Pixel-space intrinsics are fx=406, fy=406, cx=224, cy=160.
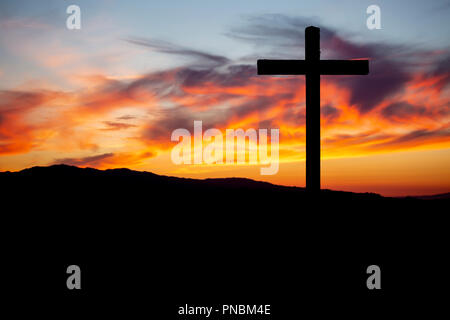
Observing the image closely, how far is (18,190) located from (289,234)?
12.3m

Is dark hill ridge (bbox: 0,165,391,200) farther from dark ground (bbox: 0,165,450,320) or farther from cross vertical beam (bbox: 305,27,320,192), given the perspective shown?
cross vertical beam (bbox: 305,27,320,192)

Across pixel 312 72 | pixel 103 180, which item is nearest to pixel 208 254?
pixel 312 72

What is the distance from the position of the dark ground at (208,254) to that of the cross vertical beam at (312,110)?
0.39m

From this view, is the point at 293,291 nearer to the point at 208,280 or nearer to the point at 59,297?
the point at 208,280

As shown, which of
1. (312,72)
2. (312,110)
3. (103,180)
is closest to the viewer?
(312,110)

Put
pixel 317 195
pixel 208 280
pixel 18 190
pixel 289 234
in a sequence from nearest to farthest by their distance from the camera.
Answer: pixel 317 195 < pixel 208 280 < pixel 289 234 < pixel 18 190

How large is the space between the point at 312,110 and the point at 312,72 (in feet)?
2.26

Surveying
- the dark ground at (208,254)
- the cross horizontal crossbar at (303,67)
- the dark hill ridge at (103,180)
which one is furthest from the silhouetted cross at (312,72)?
the dark hill ridge at (103,180)

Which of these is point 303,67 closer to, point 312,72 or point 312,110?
point 312,72

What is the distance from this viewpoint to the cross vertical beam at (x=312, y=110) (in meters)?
6.82

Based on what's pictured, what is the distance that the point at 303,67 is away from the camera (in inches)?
280

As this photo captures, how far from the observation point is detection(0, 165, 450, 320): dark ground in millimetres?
7266
